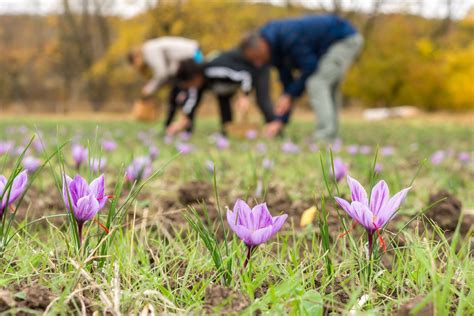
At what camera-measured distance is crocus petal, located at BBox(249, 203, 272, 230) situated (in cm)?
102

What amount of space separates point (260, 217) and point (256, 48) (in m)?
5.82

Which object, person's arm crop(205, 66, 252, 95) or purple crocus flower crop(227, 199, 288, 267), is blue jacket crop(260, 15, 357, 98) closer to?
person's arm crop(205, 66, 252, 95)

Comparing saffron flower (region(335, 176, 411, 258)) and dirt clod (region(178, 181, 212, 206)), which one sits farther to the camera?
dirt clod (region(178, 181, 212, 206))

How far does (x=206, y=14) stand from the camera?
2331cm

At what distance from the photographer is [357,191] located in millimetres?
1060

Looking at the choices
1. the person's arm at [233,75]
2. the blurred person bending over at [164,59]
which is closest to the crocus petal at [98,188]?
the person's arm at [233,75]

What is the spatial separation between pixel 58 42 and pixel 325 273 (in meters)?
35.9

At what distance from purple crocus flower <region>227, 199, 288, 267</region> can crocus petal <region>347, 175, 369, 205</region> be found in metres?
0.16

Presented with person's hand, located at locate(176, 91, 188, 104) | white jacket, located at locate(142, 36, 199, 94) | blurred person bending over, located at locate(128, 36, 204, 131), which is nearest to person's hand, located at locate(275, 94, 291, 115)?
blurred person bending over, located at locate(128, 36, 204, 131)

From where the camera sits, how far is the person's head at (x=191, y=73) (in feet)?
26.2

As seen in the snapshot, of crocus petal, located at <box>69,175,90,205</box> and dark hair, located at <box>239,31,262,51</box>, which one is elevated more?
dark hair, located at <box>239,31,262,51</box>

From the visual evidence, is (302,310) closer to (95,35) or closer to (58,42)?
(58,42)

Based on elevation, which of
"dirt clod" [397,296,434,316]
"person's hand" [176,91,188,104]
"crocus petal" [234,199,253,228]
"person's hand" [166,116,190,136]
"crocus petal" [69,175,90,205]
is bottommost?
"person's hand" [166,116,190,136]

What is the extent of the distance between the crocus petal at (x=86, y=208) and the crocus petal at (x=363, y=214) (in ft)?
1.59
